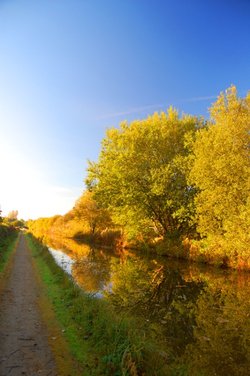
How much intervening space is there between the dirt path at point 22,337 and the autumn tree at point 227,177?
1887 centimetres

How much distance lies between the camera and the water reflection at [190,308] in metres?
10.2

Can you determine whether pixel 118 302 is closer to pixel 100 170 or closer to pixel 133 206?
pixel 133 206

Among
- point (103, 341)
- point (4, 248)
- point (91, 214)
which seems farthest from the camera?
point (91, 214)

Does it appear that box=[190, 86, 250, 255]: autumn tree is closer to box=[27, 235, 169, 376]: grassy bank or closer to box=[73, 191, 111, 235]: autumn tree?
box=[27, 235, 169, 376]: grassy bank

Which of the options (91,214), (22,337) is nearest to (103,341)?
(22,337)

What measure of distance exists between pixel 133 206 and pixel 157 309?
A: 89.2ft

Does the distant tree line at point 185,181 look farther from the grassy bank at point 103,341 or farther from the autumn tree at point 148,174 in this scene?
the grassy bank at point 103,341

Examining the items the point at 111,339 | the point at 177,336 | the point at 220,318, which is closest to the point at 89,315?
the point at 111,339

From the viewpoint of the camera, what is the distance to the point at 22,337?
9.97 metres

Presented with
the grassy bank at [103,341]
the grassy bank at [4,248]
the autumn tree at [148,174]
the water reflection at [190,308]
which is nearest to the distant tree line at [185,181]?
the autumn tree at [148,174]

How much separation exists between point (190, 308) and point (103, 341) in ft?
26.5

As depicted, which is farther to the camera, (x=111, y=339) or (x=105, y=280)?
(x=105, y=280)

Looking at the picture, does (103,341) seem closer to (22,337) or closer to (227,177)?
(22,337)

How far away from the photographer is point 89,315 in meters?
11.5
